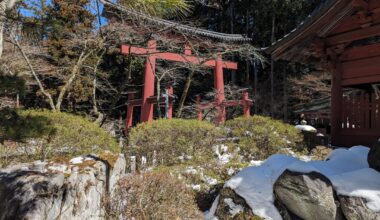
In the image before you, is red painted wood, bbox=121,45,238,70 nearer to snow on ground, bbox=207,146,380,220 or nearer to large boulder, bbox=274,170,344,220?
snow on ground, bbox=207,146,380,220

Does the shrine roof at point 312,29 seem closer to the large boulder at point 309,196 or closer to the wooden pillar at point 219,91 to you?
the large boulder at point 309,196

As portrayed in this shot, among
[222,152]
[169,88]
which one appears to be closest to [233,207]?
[222,152]

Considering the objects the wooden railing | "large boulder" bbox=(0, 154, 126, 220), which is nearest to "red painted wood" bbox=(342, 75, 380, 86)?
the wooden railing

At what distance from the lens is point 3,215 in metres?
2.96

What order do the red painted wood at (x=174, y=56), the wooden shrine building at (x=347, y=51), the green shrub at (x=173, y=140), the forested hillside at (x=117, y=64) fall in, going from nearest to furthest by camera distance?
the wooden shrine building at (x=347, y=51) < the green shrub at (x=173, y=140) < the forested hillside at (x=117, y=64) < the red painted wood at (x=174, y=56)

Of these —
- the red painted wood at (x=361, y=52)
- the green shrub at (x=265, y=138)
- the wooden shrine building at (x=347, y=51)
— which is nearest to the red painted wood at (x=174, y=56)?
the green shrub at (x=265, y=138)

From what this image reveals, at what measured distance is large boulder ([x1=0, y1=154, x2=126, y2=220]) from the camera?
2939 millimetres

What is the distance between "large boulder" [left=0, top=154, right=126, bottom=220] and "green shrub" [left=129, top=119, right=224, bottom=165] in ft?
9.19

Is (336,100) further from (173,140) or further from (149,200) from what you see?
(149,200)

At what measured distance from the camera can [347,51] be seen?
6.20 m

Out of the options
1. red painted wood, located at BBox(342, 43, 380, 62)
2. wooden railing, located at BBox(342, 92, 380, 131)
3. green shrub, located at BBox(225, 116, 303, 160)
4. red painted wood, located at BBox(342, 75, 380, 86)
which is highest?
red painted wood, located at BBox(342, 43, 380, 62)

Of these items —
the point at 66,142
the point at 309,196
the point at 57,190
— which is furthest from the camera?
the point at 66,142

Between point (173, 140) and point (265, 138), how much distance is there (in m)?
2.20

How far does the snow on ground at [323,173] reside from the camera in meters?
3.64
